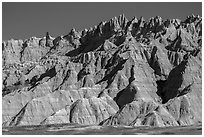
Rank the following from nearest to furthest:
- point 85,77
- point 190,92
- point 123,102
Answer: point 190,92 < point 123,102 < point 85,77

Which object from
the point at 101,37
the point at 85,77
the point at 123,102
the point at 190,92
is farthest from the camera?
the point at 101,37

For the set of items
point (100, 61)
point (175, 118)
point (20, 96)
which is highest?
point (100, 61)

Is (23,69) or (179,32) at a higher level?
(179,32)

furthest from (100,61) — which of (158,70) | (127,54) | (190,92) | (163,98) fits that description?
(190,92)

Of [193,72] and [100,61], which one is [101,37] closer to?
[100,61]

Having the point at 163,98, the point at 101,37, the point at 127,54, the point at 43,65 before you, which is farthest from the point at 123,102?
the point at 101,37

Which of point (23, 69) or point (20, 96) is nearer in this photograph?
point (20, 96)
